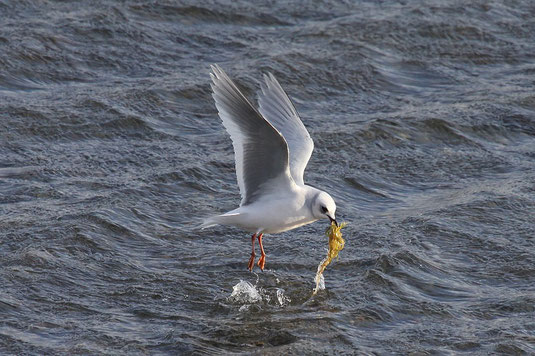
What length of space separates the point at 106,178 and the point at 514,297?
162 inches

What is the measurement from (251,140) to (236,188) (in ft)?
8.21

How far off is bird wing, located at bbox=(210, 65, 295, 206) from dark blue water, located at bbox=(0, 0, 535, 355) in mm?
922

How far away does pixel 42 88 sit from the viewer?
11.4 m

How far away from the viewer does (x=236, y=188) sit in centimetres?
989

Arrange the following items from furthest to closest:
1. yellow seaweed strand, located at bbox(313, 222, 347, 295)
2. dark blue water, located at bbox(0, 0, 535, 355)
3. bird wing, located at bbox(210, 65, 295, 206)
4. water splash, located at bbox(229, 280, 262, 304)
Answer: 1. yellow seaweed strand, located at bbox(313, 222, 347, 295)
2. water splash, located at bbox(229, 280, 262, 304)
3. bird wing, located at bbox(210, 65, 295, 206)
4. dark blue water, located at bbox(0, 0, 535, 355)

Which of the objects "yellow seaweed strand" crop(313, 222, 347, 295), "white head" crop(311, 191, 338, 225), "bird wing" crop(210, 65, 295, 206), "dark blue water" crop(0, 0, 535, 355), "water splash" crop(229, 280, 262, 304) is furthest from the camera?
"yellow seaweed strand" crop(313, 222, 347, 295)

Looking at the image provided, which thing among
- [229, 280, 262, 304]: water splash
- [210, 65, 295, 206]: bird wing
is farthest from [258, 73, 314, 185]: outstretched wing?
[229, 280, 262, 304]: water splash

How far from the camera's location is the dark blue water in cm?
720

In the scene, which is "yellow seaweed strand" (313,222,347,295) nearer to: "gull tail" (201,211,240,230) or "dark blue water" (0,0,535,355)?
"dark blue water" (0,0,535,355)

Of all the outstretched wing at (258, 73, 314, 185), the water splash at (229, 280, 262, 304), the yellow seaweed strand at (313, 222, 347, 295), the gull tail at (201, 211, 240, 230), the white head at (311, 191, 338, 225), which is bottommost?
the water splash at (229, 280, 262, 304)

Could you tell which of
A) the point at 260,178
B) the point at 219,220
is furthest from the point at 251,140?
the point at 219,220

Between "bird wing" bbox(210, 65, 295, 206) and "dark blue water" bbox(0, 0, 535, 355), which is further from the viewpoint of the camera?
"bird wing" bbox(210, 65, 295, 206)

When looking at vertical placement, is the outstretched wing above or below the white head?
above

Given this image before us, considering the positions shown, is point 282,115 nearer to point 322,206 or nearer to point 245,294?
point 322,206
